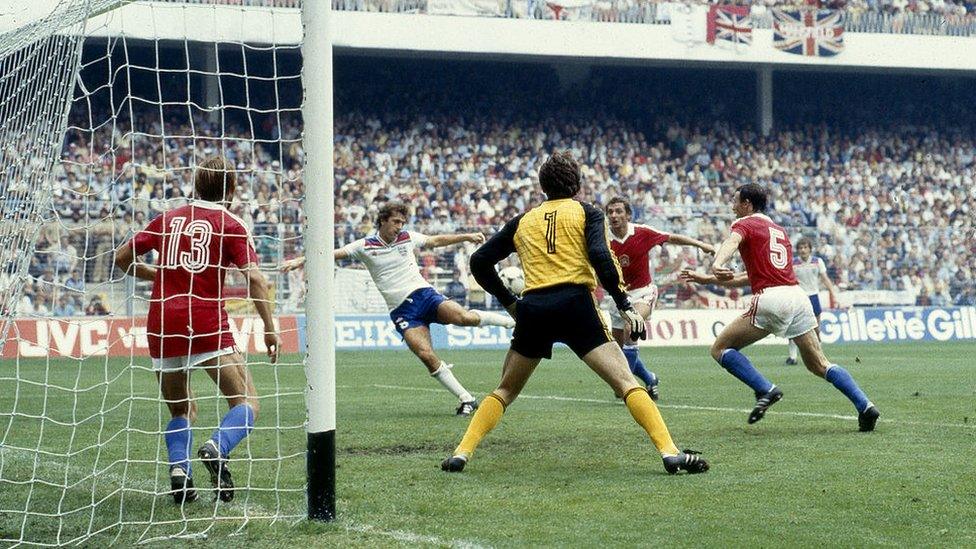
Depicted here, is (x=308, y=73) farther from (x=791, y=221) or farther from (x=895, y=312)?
(x=791, y=221)

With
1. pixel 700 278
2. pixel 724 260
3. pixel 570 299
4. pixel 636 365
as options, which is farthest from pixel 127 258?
pixel 636 365

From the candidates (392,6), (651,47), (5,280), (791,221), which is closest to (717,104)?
→ (651,47)

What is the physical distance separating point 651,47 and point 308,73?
34.2 meters

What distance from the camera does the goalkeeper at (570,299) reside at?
7.72m

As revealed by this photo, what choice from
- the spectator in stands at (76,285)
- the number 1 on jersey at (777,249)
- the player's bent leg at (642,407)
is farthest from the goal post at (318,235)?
the spectator in stands at (76,285)

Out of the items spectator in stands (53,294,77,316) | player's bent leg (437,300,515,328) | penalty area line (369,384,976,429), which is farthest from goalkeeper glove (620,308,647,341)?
spectator in stands (53,294,77,316)

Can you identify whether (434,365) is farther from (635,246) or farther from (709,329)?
(709,329)

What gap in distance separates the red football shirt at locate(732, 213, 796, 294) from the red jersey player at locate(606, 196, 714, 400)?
252 centimetres

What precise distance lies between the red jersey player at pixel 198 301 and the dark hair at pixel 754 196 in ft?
16.0

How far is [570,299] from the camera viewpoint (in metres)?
7.81

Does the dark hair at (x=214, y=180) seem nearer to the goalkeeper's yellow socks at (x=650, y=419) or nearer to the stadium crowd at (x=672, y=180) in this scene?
the goalkeeper's yellow socks at (x=650, y=419)

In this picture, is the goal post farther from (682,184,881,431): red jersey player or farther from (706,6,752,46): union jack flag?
(706,6,752,46): union jack flag

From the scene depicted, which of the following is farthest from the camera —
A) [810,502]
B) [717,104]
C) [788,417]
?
[717,104]

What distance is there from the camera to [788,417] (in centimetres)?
1138
